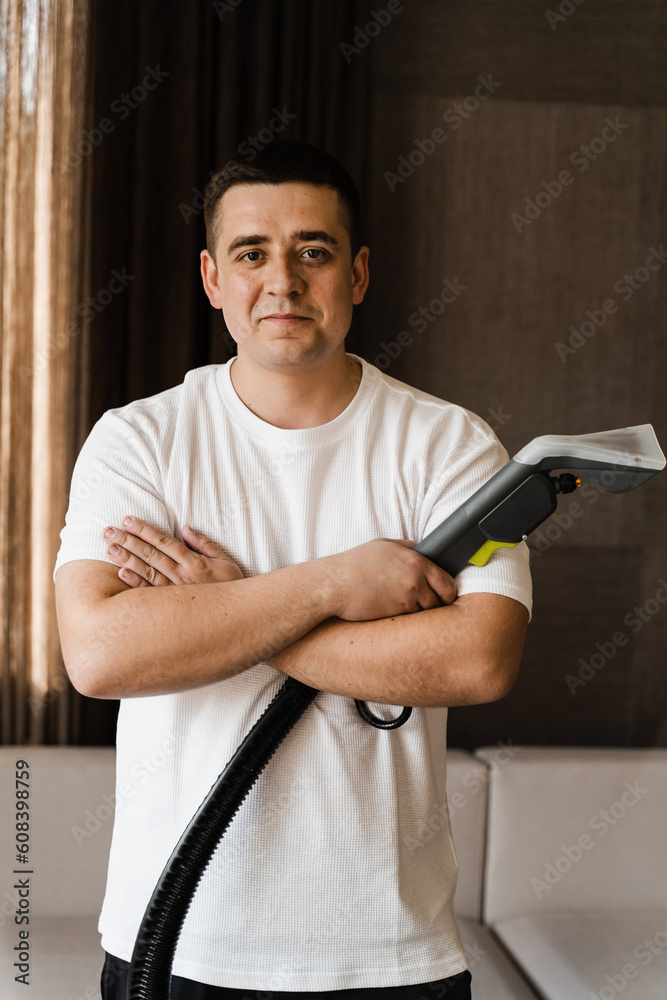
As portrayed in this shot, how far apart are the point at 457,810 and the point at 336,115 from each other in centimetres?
191

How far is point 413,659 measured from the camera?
3.58 ft

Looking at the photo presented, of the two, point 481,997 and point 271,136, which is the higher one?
point 271,136

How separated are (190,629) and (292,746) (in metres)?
0.22

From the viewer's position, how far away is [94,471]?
3.96 feet

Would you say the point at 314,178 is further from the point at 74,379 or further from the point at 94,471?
the point at 74,379

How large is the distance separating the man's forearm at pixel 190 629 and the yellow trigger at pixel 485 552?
21cm

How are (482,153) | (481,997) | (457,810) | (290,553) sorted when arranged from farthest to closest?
(482,153), (457,810), (481,997), (290,553)

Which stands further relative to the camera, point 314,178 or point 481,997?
point 481,997

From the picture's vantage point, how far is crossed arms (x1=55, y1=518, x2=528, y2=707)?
1079 mm

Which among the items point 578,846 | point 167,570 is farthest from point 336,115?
point 578,846

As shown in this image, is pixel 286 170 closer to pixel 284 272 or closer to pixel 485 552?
pixel 284 272
